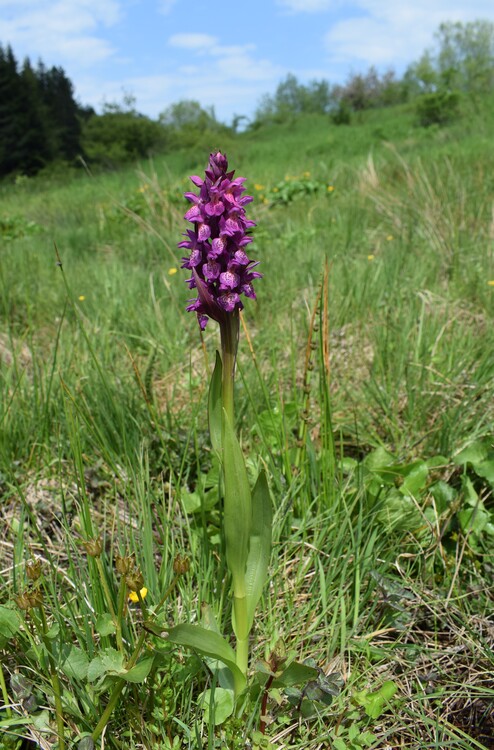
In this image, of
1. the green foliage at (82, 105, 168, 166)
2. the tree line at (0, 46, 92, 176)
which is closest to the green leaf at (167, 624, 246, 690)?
the green foliage at (82, 105, 168, 166)

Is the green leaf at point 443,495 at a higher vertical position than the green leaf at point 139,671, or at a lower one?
lower

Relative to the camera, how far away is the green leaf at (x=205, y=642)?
1.00 metres

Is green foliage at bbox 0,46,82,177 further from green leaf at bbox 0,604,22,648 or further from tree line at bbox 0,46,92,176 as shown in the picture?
green leaf at bbox 0,604,22,648

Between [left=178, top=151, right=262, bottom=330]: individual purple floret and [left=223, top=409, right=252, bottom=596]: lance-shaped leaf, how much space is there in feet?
0.71

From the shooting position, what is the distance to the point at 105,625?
3.79 ft

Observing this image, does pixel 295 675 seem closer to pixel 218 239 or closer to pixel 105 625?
pixel 105 625

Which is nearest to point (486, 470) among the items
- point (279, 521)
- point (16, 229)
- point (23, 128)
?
point (279, 521)

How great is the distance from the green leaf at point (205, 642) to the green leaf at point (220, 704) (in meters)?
0.07

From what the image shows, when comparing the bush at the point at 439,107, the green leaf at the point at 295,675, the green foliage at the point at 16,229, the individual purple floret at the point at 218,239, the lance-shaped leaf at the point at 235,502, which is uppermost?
the bush at the point at 439,107

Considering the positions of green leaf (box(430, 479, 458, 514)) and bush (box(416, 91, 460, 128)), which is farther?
bush (box(416, 91, 460, 128))

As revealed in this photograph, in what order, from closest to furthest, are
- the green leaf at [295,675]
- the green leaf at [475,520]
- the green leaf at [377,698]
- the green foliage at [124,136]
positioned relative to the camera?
the green leaf at [295,675], the green leaf at [377,698], the green leaf at [475,520], the green foliage at [124,136]

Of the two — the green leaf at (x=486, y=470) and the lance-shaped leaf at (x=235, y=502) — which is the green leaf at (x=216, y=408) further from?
the green leaf at (x=486, y=470)

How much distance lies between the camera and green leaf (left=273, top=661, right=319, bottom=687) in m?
1.10

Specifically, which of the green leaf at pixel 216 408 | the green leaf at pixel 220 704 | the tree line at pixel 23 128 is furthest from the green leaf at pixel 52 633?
the tree line at pixel 23 128
